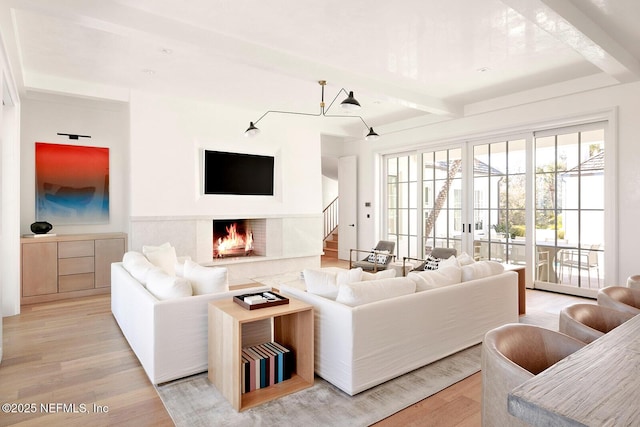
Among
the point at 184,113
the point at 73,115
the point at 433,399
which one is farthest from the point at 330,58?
the point at 73,115

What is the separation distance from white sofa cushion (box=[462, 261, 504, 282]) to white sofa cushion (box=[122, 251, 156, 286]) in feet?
9.02

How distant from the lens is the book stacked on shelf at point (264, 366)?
8.08ft

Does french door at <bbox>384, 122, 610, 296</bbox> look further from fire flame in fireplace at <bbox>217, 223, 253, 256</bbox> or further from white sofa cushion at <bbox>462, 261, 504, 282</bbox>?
fire flame in fireplace at <bbox>217, 223, 253, 256</bbox>

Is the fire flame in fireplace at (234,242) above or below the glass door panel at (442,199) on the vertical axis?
below

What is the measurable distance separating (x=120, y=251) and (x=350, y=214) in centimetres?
453

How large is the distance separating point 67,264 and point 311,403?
4216 mm

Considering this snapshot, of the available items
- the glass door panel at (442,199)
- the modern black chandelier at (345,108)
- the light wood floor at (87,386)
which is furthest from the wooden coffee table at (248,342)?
the glass door panel at (442,199)

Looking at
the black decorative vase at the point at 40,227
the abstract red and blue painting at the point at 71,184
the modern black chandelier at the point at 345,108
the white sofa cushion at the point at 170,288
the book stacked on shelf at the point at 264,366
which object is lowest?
the book stacked on shelf at the point at 264,366

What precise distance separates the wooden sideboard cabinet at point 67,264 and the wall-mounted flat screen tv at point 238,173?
5.10 feet

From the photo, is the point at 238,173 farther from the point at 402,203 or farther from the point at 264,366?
the point at 264,366

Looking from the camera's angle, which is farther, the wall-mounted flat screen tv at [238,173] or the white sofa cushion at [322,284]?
the wall-mounted flat screen tv at [238,173]

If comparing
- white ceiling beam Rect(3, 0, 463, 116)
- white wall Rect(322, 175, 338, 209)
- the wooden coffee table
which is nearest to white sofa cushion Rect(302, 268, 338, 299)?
the wooden coffee table

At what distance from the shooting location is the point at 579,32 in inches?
122

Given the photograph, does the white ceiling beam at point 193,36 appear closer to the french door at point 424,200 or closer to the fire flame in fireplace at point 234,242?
the french door at point 424,200
